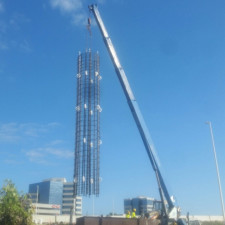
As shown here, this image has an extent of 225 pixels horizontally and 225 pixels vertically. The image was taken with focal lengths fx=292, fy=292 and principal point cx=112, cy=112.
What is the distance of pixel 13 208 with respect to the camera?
28172mm

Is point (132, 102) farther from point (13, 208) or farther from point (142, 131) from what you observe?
point (13, 208)

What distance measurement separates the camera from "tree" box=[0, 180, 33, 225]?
2800 cm

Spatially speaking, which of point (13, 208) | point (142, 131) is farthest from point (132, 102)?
point (13, 208)

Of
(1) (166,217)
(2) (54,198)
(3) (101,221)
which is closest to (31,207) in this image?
(3) (101,221)

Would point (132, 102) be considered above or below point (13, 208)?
above

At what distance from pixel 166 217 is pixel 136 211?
3012 millimetres

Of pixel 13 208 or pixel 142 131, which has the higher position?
pixel 142 131

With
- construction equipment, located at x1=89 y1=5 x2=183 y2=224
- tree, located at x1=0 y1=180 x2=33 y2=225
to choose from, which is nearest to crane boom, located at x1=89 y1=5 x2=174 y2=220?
construction equipment, located at x1=89 y1=5 x2=183 y2=224

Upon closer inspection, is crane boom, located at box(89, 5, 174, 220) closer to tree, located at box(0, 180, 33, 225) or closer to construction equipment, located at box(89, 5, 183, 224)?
construction equipment, located at box(89, 5, 183, 224)

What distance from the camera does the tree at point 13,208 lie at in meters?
28.0

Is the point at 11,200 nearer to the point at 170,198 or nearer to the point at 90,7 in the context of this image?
the point at 170,198

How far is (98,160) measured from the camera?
37938mm

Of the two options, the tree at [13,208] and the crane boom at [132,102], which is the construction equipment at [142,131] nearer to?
the crane boom at [132,102]

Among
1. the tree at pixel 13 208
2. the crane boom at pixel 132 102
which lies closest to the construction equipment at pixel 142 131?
the crane boom at pixel 132 102
